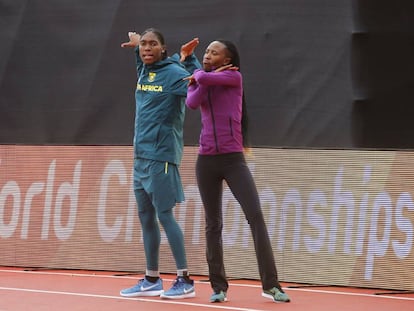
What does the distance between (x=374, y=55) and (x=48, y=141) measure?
4.15 metres

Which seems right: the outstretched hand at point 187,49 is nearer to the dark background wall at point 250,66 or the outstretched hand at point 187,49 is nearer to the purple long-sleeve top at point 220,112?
the purple long-sleeve top at point 220,112

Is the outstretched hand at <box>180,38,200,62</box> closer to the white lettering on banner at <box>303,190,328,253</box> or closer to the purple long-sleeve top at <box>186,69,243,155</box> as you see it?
the purple long-sleeve top at <box>186,69,243,155</box>

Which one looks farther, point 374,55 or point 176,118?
point 374,55

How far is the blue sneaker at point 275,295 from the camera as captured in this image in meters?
7.52

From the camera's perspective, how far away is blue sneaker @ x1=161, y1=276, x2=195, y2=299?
7824 millimetres

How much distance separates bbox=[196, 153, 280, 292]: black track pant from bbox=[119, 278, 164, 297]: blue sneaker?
1.98 feet

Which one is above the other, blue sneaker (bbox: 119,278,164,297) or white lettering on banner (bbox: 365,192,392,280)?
white lettering on banner (bbox: 365,192,392,280)

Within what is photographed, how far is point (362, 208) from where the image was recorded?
8.62 metres

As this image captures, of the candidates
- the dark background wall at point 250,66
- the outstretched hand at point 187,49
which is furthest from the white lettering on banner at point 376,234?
the outstretched hand at point 187,49

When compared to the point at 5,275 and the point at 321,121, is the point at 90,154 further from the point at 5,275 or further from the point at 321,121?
the point at 321,121

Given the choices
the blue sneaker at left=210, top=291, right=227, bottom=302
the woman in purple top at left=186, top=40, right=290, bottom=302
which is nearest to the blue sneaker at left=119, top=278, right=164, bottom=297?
the blue sneaker at left=210, top=291, right=227, bottom=302

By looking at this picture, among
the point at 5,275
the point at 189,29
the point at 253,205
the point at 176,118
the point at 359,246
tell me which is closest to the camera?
the point at 253,205

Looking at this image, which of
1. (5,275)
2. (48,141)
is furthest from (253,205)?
(48,141)

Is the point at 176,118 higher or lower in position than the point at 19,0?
lower
